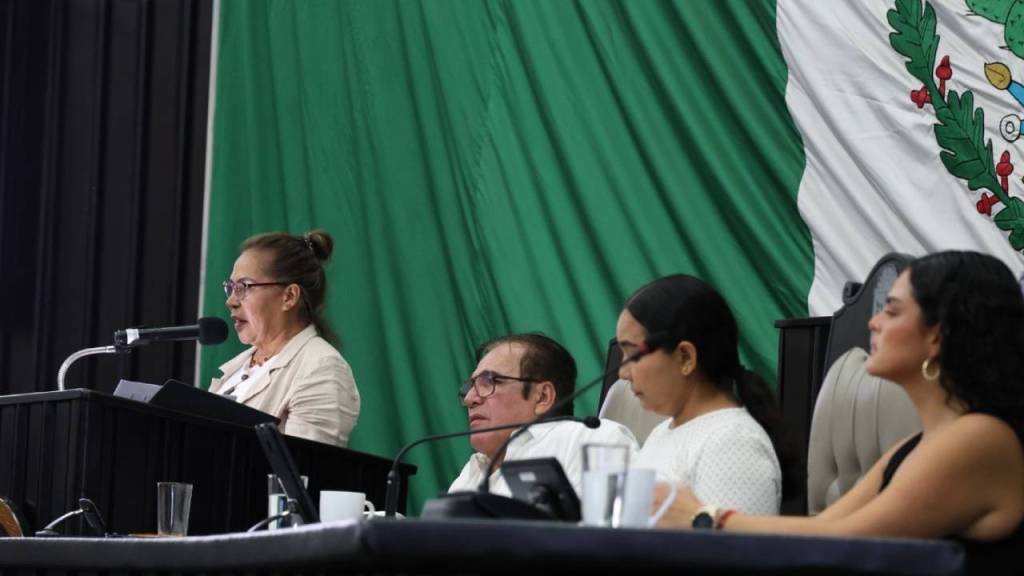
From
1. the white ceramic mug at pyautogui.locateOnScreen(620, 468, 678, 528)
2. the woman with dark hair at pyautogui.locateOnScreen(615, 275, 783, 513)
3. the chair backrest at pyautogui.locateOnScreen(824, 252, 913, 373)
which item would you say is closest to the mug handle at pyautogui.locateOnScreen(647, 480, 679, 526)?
the white ceramic mug at pyautogui.locateOnScreen(620, 468, 678, 528)

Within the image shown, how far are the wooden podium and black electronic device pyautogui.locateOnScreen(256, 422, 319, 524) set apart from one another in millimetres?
634

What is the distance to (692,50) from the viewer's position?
392cm

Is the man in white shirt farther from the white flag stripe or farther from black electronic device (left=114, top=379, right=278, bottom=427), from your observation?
the white flag stripe

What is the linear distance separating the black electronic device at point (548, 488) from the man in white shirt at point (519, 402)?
997 millimetres

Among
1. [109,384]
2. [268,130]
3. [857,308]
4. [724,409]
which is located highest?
[268,130]

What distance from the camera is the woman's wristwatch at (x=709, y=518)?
179 centimetres

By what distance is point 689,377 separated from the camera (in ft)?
8.01

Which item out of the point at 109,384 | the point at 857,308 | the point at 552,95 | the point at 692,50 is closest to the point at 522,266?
the point at 552,95

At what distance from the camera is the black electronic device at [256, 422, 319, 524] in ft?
7.36

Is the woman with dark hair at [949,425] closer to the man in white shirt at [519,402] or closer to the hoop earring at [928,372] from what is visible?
the hoop earring at [928,372]

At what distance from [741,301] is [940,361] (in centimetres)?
182

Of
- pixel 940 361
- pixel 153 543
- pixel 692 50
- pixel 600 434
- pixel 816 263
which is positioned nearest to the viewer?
pixel 153 543

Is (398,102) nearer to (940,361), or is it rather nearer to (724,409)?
(724,409)

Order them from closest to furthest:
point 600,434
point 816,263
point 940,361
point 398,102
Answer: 1. point 940,361
2. point 600,434
3. point 816,263
4. point 398,102
